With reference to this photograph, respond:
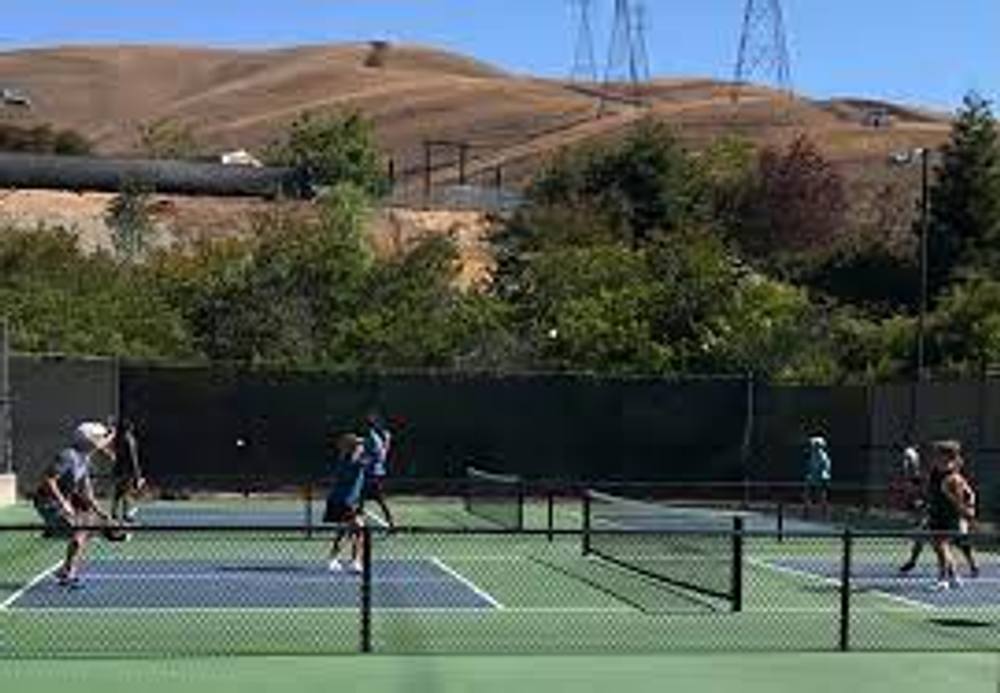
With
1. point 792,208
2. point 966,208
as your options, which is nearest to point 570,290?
point 966,208

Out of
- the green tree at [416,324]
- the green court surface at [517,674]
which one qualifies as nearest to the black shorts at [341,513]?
the green court surface at [517,674]

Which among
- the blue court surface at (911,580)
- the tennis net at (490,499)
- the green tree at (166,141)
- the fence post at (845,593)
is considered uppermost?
the green tree at (166,141)

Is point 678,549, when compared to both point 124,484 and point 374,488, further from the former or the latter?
point 124,484

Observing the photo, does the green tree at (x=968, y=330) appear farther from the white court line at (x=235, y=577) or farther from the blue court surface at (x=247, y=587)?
the white court line at (x=235, y=577)

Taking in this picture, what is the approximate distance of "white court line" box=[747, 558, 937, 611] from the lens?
2005 cm

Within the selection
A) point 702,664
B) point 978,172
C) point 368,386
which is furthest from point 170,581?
point 978,172

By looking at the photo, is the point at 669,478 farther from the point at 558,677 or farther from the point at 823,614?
the point at 558,677

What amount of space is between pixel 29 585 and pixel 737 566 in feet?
21.8

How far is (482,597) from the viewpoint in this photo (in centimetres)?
1988

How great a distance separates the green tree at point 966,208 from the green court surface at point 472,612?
4925cm

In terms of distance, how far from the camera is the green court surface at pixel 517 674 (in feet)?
44.4

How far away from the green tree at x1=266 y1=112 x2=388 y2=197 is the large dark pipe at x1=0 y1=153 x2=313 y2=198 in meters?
1.94

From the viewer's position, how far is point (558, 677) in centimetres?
1409

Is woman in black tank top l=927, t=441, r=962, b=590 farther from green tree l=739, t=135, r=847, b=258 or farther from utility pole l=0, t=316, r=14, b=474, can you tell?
green tree l=739, t=135, r=847, b=258
